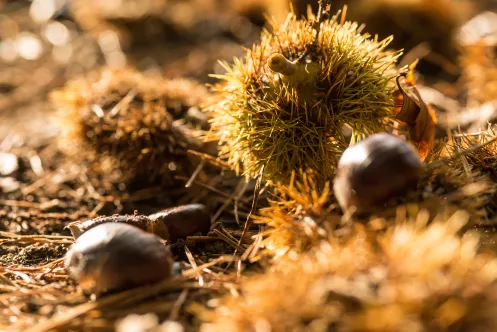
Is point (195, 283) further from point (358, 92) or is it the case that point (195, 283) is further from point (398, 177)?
point (358, 92)

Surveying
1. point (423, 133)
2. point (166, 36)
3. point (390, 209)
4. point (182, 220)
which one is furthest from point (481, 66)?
point (166, 36)

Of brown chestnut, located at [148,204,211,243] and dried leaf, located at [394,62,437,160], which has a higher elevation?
dried leaf, located at [394,62,437,160]

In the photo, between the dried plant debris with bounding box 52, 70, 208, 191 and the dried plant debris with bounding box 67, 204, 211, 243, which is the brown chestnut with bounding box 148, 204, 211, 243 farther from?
the dried plant debris with bounding box 52, 70, 208, 191

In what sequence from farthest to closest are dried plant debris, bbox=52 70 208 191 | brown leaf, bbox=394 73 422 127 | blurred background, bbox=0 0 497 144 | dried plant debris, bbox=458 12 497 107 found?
blurred background, bbox=0 0 497 144 → dried plant debris, bbox=458 12 497 107 → dried plant debris, bbox=52 70 208 191 → brown leaf, bbox=394 73 422 127

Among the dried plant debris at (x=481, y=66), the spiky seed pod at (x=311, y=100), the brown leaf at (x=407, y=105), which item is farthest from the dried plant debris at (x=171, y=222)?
the dried plant debris at (x=481, y=66)

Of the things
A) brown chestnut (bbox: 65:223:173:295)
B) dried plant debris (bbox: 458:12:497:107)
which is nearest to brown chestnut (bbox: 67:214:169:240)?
brown chestnut (bbox: 65:223:173:295)

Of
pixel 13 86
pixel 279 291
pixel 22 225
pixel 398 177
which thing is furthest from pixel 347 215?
pixel 13 86

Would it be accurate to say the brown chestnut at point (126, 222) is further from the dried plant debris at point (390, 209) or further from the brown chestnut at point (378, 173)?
the brown chestnut at point (378, 173)
